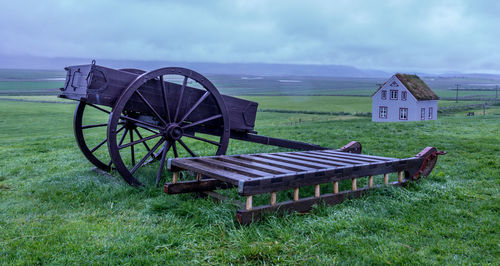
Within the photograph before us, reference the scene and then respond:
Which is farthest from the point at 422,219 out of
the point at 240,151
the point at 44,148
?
the point at 44,148

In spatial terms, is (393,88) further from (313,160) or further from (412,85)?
(313,160)

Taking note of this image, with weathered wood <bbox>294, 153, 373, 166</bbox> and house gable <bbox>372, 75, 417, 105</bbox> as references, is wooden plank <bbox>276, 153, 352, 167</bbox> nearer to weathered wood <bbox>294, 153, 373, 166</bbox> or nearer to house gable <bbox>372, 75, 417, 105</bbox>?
weathered wood <bbox>294, 153, 373, 166</bbox>

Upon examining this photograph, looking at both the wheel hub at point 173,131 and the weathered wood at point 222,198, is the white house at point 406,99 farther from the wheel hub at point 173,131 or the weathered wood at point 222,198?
the weathered wood at point 222,198

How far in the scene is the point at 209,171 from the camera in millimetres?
4691

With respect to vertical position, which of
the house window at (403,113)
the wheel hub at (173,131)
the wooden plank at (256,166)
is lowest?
the house window at (403,113)

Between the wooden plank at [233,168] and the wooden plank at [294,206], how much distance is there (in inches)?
14.9

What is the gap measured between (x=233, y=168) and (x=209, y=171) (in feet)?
1.07

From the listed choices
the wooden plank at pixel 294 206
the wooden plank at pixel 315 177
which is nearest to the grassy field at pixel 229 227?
the wooden plank at pixel 294 206

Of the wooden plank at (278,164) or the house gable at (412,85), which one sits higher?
the house gable at (412,85)

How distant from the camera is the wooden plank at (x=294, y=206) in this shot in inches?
164

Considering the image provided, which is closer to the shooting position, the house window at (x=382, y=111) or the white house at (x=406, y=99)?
the white house at (x=406, y=99)

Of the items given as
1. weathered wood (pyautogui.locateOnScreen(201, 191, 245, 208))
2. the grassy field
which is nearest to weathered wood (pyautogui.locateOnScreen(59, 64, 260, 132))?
the grassy field

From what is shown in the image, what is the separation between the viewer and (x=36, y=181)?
6.79 m

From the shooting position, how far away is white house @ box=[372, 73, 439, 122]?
1182 inches
